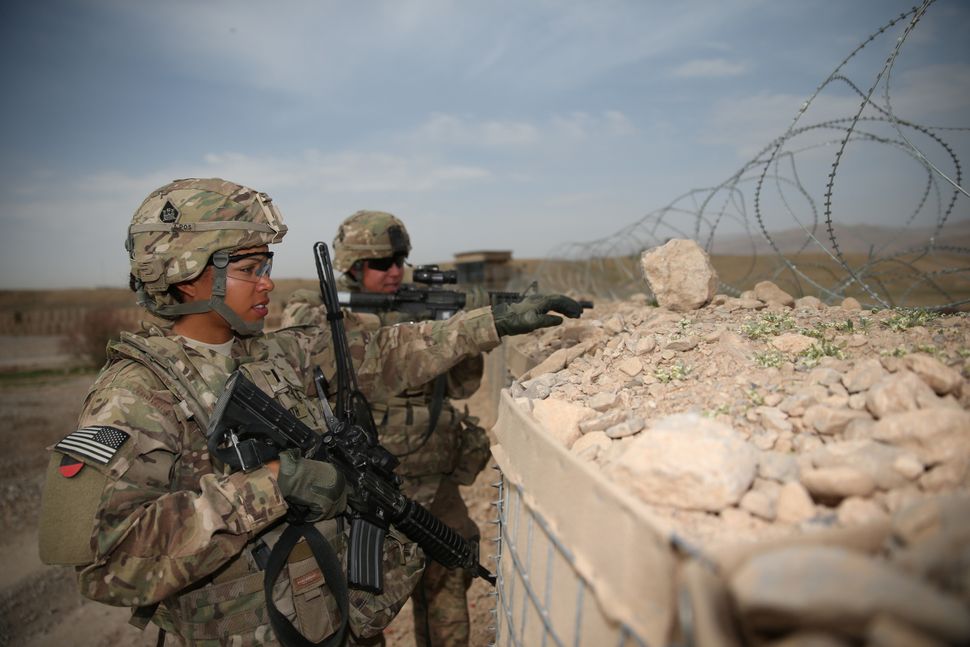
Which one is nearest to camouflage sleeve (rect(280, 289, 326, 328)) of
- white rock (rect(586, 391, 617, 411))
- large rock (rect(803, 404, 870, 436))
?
white rock (rect(586, 391, 617, 411))

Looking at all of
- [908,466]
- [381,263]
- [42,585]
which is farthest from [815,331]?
[42,585]

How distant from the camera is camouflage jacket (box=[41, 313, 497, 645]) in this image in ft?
4.90

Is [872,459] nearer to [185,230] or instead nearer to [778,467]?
[778,467]

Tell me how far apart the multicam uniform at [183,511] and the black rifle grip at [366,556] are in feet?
0.32

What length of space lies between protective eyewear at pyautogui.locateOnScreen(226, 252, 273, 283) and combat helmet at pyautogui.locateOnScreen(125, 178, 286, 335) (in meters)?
0.03

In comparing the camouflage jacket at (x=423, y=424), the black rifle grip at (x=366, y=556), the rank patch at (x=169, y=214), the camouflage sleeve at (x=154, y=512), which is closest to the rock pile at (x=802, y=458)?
the black rifle grip at (x=366, y=556)

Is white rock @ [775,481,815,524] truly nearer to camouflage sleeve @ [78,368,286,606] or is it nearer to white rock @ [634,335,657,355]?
white rock @ [634,335,657,355]

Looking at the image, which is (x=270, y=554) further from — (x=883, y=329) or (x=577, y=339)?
(x=883, y=329)

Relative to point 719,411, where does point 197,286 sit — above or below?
above

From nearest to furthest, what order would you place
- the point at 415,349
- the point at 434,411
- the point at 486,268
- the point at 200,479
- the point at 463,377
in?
the point at 200,479 < the point at 415,349 < the point at 434,411 < the point at 463,377 < the point at 486,268

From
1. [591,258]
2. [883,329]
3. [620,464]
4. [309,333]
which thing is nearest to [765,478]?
[620,464]

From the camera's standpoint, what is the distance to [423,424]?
332cm

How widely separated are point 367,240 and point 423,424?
142cm

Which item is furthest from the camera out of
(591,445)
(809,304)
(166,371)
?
(809,304)
